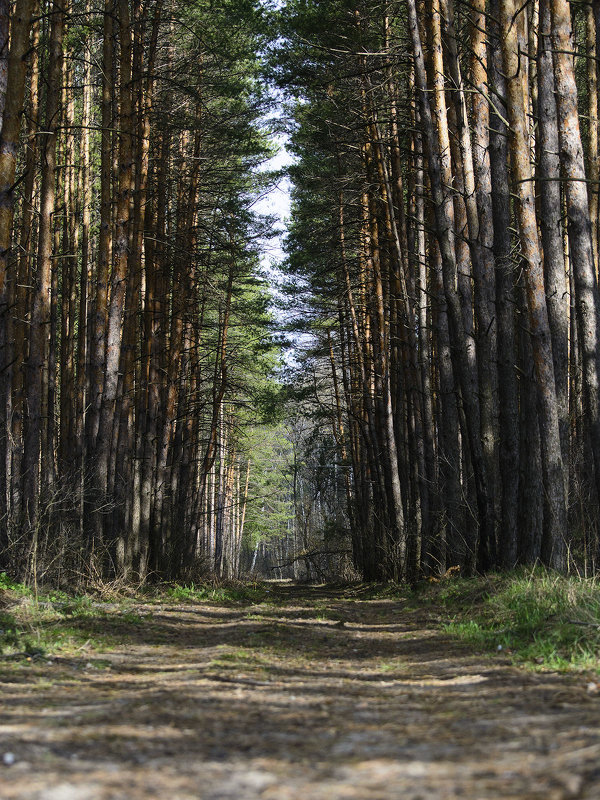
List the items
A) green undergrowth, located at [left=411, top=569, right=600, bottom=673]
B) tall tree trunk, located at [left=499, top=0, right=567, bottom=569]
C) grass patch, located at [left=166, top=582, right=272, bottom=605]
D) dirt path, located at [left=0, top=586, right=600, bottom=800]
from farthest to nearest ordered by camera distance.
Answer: grass patch, located at [left=166, top=582, right=272, bottom=605], tall tree trunk, located at [left=499, top=0, right=567, bottom=569], green undergrowth, located at [left=411, top=569, right=600, bottom=673], dirt path, located at [left=0, top=586, right=600, bottom=800]

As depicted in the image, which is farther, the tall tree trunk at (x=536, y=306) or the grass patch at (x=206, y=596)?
the grass patch at (x=206, y=596)

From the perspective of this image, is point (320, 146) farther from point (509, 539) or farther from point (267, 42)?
point (509, 539)

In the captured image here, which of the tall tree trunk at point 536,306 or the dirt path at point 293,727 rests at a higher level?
the tall tree trunk at point 536,306


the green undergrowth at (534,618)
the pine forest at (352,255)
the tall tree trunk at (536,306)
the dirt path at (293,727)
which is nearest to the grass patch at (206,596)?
the pine forest at (352,255)

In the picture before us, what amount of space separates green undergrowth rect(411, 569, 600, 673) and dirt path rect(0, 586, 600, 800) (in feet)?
1.00

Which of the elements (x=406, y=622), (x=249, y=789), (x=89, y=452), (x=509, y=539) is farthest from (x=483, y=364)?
(x=249, y=789)

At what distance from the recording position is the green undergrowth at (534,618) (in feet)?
17.3

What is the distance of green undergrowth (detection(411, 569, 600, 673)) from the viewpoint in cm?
526

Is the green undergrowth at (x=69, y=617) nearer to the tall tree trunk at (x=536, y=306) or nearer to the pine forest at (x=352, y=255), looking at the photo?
the pine forest at (x=352, y=255)

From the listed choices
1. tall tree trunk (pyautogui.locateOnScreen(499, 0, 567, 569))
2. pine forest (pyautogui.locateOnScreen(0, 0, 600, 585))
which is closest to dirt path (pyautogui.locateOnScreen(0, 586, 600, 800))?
tall tree trunk (pyautogui.locateOnScreen(499, 0, 567, 569))

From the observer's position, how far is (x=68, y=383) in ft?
65.0

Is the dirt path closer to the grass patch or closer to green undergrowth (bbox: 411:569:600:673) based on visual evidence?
green undergrowth (bbox: 411:569:600:673)

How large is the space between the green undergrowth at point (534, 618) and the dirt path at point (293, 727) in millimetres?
306

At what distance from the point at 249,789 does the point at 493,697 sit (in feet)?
6.76
